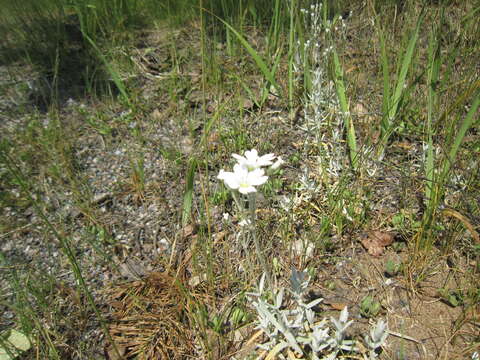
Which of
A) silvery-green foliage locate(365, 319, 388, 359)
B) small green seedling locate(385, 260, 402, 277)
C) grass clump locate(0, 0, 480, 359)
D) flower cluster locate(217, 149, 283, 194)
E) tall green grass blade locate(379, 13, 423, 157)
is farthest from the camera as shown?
tall green grass blade locate(379, 13, 423, 157)

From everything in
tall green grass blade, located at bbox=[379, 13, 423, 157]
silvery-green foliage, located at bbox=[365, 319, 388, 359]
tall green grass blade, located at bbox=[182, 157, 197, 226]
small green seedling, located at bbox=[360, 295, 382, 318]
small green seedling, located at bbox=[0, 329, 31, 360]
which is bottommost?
small green seedling, located at bbox=[0, 329, 31, 360]

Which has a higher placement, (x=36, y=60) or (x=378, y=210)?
(x=36, y=60)

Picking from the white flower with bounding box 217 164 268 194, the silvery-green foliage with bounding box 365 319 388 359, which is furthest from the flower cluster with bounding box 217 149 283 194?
the silvery-green foliage with bounding box 365 319 388 359

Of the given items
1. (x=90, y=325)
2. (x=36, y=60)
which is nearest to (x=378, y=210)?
(x=90, y=325)

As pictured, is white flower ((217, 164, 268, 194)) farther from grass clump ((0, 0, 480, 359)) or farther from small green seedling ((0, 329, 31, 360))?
small green seedling ((0, 329, 31, 360))

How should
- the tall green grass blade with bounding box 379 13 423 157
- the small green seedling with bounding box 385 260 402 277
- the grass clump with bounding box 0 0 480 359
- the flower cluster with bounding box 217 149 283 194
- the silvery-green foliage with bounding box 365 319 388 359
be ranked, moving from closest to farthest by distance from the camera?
the flower cluster with bounding box 217 149 283 194 < the silvery-green foliage with bounding box 365 319 388 359 < the grass clump with bounding box 0 0 480 359 < the small green seedling with bounding box 385 260 402 277 < the tall green grass blade with bounding box 379 13 423 157

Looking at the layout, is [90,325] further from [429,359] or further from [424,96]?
[424,96]

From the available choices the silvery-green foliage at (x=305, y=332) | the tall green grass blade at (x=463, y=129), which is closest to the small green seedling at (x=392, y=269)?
the silvery-green foliage at (x=305, y=332)
